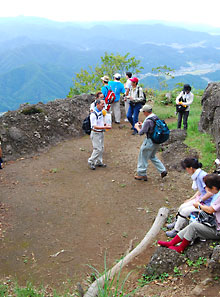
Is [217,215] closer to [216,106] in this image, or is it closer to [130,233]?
[130,233]

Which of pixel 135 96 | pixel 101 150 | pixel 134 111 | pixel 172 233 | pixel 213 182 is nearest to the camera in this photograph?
pixel 213 182

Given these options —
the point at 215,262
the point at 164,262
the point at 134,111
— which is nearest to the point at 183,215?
the point at 164,262

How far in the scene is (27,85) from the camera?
608 feet

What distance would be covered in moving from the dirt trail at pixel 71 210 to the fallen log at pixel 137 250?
276mm

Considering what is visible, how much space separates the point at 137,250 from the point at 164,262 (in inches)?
32.9

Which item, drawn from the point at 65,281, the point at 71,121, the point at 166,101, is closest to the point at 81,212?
the point at 65,281

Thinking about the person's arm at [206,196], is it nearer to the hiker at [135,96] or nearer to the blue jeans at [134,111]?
the hiker at [135,96]

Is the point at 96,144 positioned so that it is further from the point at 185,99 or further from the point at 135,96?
the point at 185,99

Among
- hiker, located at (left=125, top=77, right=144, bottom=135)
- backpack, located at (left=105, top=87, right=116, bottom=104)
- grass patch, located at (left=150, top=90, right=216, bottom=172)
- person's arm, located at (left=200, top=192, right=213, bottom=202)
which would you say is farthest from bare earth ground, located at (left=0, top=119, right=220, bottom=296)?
backpack, located at (left=105, top=87, right=116, bottom=104)

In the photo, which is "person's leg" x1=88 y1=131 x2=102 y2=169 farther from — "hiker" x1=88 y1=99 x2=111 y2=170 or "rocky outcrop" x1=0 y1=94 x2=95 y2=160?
"rocky outcrop" x1=0 y1=94 x2=95 y2=160

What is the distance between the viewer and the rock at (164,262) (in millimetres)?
4523

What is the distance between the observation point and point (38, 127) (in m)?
10.6

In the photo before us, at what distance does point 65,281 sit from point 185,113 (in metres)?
7.37

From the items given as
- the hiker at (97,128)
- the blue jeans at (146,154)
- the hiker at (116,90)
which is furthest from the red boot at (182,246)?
the hiker at (116,90)
